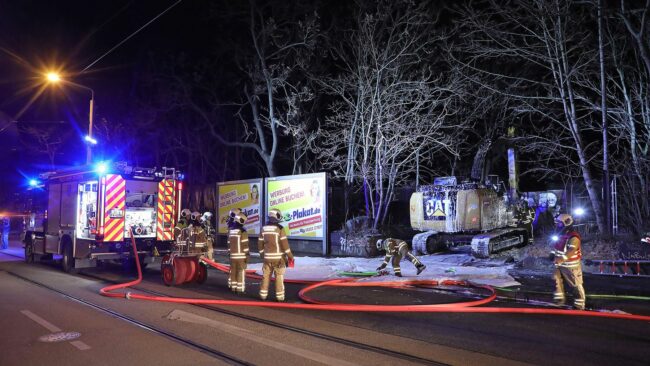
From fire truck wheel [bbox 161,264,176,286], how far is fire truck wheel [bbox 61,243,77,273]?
14.1 ft

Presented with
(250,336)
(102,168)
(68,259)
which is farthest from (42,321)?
(68,259)

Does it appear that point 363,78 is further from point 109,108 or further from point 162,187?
point 109,108

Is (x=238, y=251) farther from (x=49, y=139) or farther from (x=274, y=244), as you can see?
(x=49, y=139)

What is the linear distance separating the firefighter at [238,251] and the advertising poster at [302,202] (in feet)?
29.7

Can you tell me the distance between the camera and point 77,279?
1290 centimetres

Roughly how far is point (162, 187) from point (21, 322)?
7.33 metres

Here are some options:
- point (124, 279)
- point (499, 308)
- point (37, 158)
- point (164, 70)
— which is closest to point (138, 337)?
point (499, 308)

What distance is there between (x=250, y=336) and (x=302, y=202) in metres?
13.3

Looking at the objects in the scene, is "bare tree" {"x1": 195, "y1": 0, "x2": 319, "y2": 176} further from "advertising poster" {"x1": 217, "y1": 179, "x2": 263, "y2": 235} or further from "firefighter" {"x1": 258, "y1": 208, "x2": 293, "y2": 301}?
"firefighter" {"x1": 258, "y1": 208, "x2": 293, "y2": 301}

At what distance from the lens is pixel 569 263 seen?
8.52m

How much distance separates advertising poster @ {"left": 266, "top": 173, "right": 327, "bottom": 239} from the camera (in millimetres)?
19328

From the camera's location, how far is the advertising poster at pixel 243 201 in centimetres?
2216

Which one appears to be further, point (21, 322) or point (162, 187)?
point (162, 187)

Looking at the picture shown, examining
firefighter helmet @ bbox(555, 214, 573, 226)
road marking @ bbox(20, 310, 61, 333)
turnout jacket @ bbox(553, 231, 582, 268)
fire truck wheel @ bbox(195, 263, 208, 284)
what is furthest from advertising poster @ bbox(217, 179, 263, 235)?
turnout jacket @ bbox(553, 231, 582, 268)
